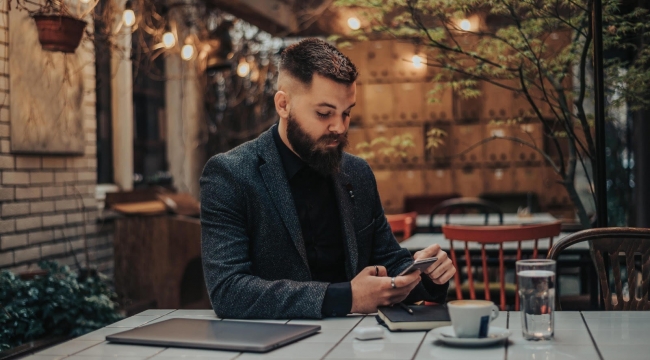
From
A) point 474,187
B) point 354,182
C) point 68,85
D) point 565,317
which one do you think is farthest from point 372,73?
point 565,317

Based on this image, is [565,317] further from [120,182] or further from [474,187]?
[474,187]

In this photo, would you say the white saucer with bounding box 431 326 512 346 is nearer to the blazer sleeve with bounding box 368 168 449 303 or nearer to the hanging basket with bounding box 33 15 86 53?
the blazer sleeve with bounding box 368 168 449 303

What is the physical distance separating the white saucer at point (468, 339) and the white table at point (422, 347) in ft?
0.04

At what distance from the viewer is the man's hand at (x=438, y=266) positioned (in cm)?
196

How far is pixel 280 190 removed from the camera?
2172 millimetres

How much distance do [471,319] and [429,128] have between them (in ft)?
24.5

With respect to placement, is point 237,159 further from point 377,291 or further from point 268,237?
point 377,291

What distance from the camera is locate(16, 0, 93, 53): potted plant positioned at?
3.78 m

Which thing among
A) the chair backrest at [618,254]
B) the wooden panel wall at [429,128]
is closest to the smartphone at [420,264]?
the chair backrest at [618,254]

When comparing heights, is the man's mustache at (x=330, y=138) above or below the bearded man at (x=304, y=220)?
above

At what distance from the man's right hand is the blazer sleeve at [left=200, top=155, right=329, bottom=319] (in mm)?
85

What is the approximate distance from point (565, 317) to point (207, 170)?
1032mm

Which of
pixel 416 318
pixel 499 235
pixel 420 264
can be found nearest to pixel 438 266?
pixel 420 264

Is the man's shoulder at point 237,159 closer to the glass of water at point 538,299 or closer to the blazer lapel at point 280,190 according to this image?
the blazer lapel at point 280,190
